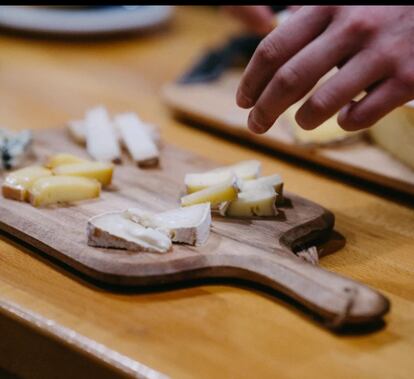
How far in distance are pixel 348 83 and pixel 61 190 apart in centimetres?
45

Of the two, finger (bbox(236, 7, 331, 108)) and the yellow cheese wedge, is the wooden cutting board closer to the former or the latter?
the yellow cheese wedge

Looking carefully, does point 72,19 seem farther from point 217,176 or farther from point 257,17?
point 217,176

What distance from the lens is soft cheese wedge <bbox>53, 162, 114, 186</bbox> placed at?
3.52 feet

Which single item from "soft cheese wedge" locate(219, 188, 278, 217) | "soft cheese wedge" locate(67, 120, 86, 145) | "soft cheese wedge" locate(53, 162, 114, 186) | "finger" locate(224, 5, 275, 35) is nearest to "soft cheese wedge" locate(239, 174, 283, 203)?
"soft cheese wedge" locate(219, 188, 278, 217)

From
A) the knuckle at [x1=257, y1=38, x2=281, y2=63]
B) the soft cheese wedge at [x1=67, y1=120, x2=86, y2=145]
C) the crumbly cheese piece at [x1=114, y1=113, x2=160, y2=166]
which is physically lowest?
the soft cheese wedge at [x1=67, y1=120, x2=86, y2=145]

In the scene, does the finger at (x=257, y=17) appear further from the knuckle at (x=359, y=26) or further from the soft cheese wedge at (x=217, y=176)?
the knuckle at (x=359, y=26)

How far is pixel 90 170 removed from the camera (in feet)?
3.55

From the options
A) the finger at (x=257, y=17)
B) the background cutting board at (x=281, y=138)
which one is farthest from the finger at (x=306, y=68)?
the finger at (x=257, y=17)

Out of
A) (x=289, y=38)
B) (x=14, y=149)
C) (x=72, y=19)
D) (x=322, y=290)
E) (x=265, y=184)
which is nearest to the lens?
(x=322, y=290)

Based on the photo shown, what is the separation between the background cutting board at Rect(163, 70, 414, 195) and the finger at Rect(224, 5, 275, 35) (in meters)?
0.17

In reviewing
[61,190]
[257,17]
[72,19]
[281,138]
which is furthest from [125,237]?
[72,19]
